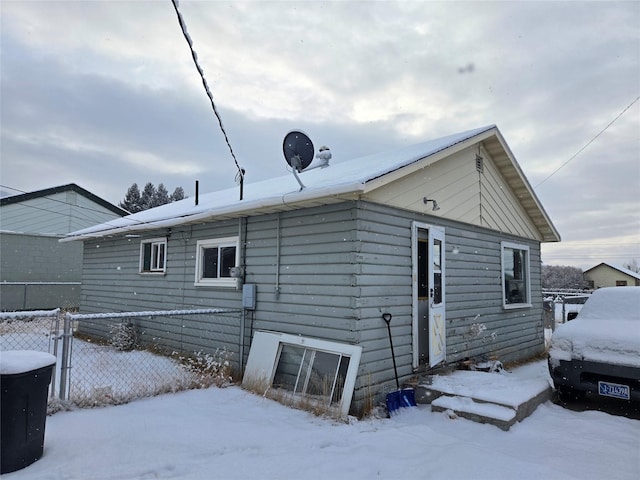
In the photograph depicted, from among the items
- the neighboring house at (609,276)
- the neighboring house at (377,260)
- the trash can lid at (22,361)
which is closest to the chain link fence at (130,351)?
the neighboring house at (377,260)

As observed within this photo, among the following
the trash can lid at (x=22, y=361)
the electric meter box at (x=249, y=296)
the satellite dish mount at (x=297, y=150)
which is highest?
the satellite dish mount at (x=297, y=150)

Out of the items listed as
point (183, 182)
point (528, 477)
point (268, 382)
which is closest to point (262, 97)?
point (268, 382)

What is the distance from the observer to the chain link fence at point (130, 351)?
4.57 metres

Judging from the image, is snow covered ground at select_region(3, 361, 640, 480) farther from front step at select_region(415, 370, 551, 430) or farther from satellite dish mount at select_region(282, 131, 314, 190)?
satellite dish mount at select_region(282, 131, 314, 190)

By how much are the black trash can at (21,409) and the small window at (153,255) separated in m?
5.78

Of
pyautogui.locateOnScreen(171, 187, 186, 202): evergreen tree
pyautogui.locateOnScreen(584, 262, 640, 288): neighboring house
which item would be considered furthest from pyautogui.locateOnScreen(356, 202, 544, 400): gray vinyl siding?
pyautogui.locateOnScreen(171, 187, 186, 202): evergreen tree

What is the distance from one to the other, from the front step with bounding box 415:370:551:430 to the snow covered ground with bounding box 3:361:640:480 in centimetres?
13

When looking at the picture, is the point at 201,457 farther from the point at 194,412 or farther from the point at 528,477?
the point at 528,477

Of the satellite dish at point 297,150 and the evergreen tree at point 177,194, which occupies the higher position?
the evergreen tree at point 177,194

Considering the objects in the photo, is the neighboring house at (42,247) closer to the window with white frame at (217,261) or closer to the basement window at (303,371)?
the window with white frame at (217,261)

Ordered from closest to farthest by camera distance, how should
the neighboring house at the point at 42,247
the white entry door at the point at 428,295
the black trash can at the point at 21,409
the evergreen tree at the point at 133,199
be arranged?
the black trash can at the point at 21,409
the white entry door at the point at 428,295
the neighboring house at the point at 42,247
the evergreen tree at the point at 133,199

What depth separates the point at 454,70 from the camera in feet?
29.0

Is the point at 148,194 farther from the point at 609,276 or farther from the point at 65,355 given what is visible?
the point at 609,276

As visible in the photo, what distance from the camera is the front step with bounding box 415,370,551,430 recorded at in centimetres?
452
